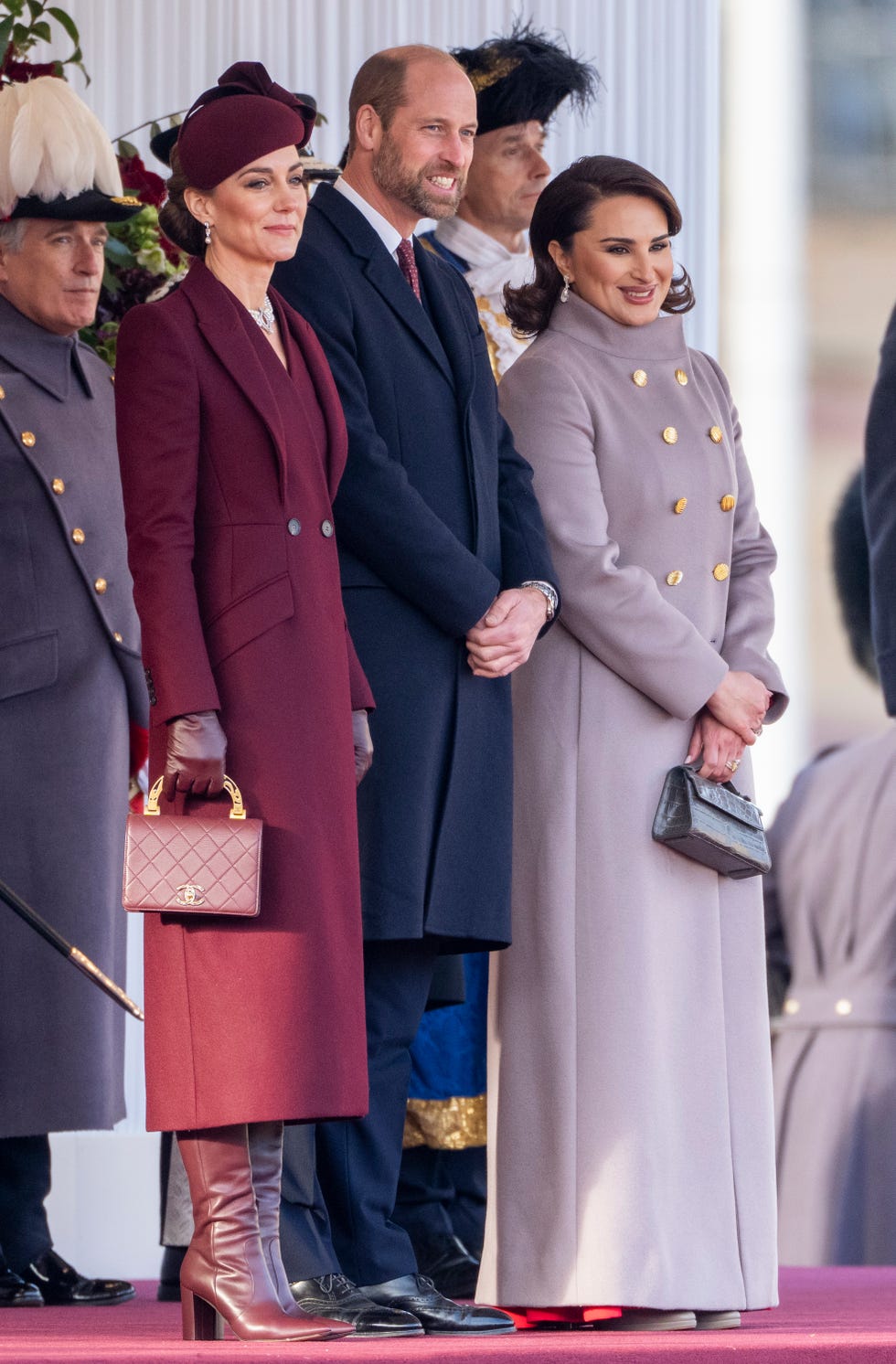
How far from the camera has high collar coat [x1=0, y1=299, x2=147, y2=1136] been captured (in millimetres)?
3904

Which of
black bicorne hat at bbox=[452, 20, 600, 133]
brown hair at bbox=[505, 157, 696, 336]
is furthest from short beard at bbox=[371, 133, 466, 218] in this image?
black bicorne hat at bbox=[452, 20, 600, 133]

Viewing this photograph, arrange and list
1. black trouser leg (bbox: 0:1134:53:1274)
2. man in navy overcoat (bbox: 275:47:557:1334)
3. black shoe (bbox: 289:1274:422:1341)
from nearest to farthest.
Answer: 1. black shoe (bbox: 289:1274:422:1341)
2. man in navy overcoat (bbox: 275:47:557:1334)
3. black trouser leg (bbox: 0:1134:53:1274)

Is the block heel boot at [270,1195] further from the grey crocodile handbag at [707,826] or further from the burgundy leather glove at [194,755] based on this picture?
the grey crocodile handbag at [707,826]

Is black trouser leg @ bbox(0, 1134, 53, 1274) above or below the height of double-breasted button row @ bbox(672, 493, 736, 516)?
below

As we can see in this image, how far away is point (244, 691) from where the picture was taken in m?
2.86

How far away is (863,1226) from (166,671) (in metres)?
3.06

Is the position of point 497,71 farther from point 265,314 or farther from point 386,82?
point 265,314

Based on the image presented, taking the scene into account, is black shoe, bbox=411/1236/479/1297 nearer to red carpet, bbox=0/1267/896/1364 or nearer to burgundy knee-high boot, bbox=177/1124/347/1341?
red carpet, bbox=0/1267/896/1364

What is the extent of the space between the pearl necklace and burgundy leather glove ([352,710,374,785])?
523 mm

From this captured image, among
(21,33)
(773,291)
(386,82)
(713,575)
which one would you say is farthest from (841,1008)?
(21,33)

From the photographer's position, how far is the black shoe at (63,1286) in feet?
13.0

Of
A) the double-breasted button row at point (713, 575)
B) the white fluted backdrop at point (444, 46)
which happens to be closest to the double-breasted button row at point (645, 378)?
the double-breasted button row at point (713, 575)

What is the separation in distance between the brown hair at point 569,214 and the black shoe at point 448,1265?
5.23ft

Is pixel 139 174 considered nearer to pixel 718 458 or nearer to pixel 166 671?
pixel 718 458
